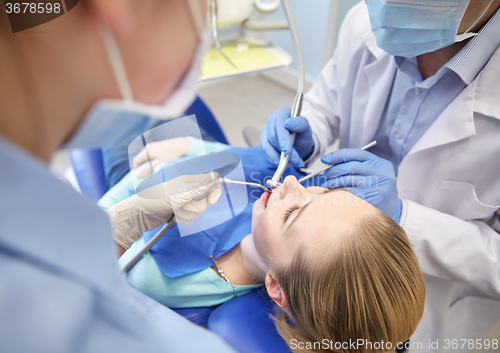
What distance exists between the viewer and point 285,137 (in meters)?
0.87

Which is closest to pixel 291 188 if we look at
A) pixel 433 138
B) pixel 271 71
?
pixel 433 138

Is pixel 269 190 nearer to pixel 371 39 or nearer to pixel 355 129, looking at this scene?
pixel 355 129

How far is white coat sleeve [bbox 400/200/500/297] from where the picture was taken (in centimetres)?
80

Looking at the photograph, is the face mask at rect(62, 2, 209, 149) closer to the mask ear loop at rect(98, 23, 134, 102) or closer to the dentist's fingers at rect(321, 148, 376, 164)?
the mask ear loop at rect(98, 23, 134, 102)

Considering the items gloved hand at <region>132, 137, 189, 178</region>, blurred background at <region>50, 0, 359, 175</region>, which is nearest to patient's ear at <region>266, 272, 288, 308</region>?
gloved hand at <region>132, 137, 189, 178</region>

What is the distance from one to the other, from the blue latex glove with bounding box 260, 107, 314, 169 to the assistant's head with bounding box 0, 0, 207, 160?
2.00 ft

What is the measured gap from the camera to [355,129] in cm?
102

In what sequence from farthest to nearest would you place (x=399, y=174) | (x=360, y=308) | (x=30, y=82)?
1. (x=399, y=174)
2. (x=360, y=308)
3. (x=30, y=82)

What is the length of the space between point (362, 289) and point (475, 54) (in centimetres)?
59

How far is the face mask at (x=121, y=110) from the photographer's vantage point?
245mm

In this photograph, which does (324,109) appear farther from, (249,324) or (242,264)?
(249,324)

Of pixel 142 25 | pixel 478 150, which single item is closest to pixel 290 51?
pixel 478 150

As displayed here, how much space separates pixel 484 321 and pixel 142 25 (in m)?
1.24

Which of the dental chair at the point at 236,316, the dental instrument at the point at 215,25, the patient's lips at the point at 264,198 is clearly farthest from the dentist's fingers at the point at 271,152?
the dental instrument at the point at 215,25
